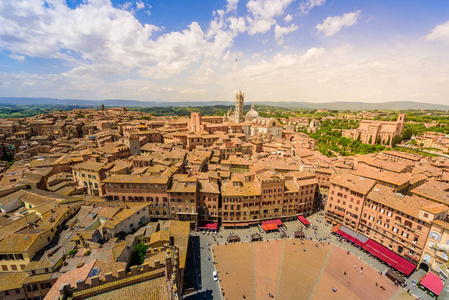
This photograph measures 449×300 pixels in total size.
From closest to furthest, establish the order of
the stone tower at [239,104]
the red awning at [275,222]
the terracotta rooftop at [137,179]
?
the terracotta rooftop at [137,179], the red awning at [275,222], the stone tower at [239,104]

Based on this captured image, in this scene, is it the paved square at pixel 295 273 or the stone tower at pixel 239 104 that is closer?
the paved square at pixel 295 273

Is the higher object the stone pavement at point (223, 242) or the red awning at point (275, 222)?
the red awning at point (275, 222)

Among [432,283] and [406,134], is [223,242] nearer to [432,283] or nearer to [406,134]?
[432,283]

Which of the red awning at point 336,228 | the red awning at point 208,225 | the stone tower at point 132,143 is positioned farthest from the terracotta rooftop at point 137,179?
the red awning at point 336,228

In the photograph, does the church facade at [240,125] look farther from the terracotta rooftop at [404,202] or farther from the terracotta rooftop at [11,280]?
the terracotta rooftop at [11,280]

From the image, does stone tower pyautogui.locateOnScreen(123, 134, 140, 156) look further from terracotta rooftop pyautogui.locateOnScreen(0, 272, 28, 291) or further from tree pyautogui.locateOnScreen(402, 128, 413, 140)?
tree pyautogui.locateOnScreen(402, 128, 413, 140)

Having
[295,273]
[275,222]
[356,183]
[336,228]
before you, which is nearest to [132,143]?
[275,222]
